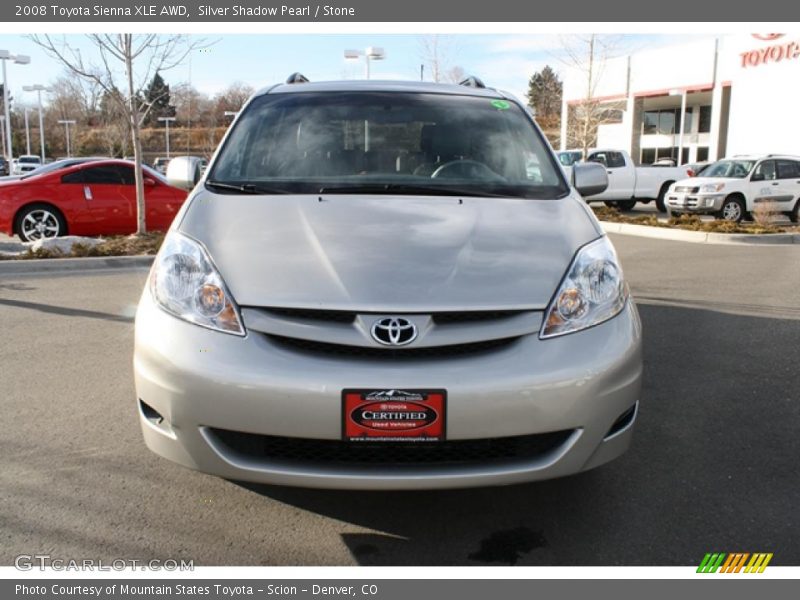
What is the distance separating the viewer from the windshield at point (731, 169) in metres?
17.1

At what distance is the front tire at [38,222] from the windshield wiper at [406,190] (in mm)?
9550

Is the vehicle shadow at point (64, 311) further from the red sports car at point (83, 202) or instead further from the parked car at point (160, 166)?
the parked car at point (160, 166)

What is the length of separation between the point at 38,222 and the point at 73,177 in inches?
35.0

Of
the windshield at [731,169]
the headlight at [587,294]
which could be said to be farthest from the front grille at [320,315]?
the windshield at [731,169]

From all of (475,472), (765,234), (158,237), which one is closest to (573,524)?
(475,472)

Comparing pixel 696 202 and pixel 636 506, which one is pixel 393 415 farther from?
pixel 696 202

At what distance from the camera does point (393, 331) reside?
2.50 meters

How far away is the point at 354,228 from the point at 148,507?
4.70 ft

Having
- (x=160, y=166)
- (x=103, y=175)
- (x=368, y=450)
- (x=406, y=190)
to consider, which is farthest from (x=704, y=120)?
(x=368, y=450)

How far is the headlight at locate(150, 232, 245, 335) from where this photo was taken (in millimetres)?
2600

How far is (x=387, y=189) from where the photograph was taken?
3439 mm

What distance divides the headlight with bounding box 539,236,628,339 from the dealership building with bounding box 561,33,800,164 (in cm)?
3019

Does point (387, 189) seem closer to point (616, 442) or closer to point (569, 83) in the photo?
point (616, 442)

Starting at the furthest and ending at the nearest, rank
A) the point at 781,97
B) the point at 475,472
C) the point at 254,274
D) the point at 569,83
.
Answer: the point at 569,83 → the point at 781,97 → the point at 254,274 → the point at 475,472
